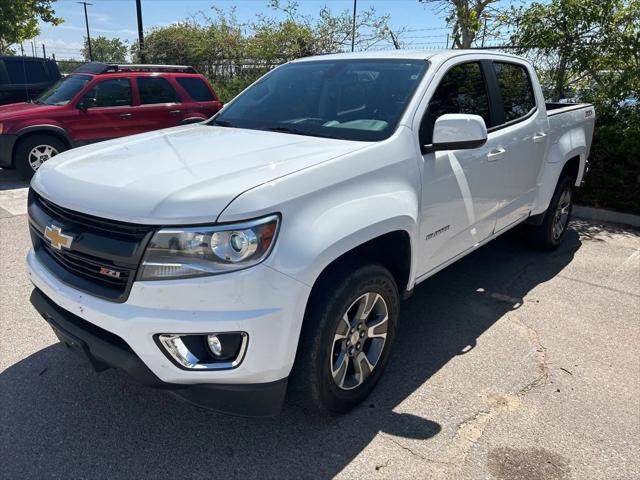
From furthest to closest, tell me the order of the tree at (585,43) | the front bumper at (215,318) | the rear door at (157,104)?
the rear door at (157,104), the tree at (585,43), the front bumper at (215,318)

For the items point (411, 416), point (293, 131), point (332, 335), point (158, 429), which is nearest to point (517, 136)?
point (293, 131)

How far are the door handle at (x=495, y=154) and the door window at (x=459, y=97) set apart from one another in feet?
0.70

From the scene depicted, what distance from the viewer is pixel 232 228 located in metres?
2.02

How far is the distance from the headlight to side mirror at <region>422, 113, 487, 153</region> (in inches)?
51.6

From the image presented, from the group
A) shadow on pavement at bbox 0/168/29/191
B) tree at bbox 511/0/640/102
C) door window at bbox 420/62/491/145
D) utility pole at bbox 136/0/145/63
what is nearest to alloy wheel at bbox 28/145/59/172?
shadow on pavement at bbox 0/168/29/191

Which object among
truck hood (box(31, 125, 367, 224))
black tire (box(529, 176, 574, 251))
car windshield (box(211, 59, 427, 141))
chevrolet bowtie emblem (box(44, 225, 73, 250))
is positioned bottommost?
black tire (box(529, 176, 574, 251))

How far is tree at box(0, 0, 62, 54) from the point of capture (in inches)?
682

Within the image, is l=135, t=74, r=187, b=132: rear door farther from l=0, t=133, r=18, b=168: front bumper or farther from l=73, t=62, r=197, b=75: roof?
l=0, t=133, r=18, b=168: front bumper

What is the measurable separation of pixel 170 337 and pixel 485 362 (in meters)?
2.13

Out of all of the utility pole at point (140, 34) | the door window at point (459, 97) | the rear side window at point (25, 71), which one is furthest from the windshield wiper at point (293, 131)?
the utility pole at point (140, 34)

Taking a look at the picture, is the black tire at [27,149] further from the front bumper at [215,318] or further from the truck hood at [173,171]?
the front bumper at [215,318]

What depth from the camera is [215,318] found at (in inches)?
79.4

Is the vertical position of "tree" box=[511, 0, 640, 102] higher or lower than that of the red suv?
higher

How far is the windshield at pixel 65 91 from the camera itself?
8.41 m
